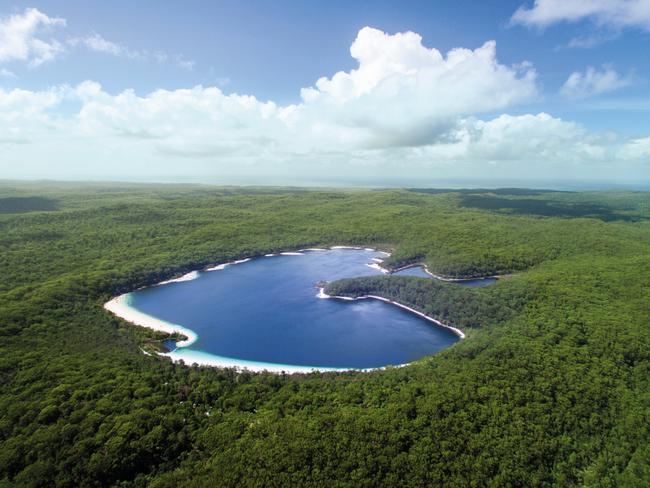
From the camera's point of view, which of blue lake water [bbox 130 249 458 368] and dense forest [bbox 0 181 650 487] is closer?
dense forest [bbox 0 181 650 487]

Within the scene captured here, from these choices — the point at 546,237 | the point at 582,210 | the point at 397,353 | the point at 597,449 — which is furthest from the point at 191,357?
the point at 582,210

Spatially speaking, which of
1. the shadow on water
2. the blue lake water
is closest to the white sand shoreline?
the blue lake water

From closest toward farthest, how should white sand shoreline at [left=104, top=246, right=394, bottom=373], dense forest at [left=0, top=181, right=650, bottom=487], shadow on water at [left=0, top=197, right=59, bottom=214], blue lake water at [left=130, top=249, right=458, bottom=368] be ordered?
dense forest at [left=0, top=181, right=650, bottom=487] < white sand shoreline at [left=104, top=246, right=394, bottom=373] < blue lake water at [left=130, top=249, right=458, bottom=368] < shadow on water at [left=0, top=197, right=59, bottom=214]

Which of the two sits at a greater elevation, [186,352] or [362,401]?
[362,401]

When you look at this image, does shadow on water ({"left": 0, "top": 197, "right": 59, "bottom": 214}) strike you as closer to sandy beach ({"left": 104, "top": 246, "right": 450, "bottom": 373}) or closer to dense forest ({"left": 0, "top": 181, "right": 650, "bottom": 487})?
dense forest ({"left": 0, "top": 181, "right": 650, "bottom": 487})

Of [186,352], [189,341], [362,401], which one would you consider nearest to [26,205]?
[189,341]

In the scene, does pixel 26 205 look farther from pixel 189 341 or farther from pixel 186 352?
pixel 186 352

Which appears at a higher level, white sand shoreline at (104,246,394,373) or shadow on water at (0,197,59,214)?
shadow on water at (0,197,59,214)
